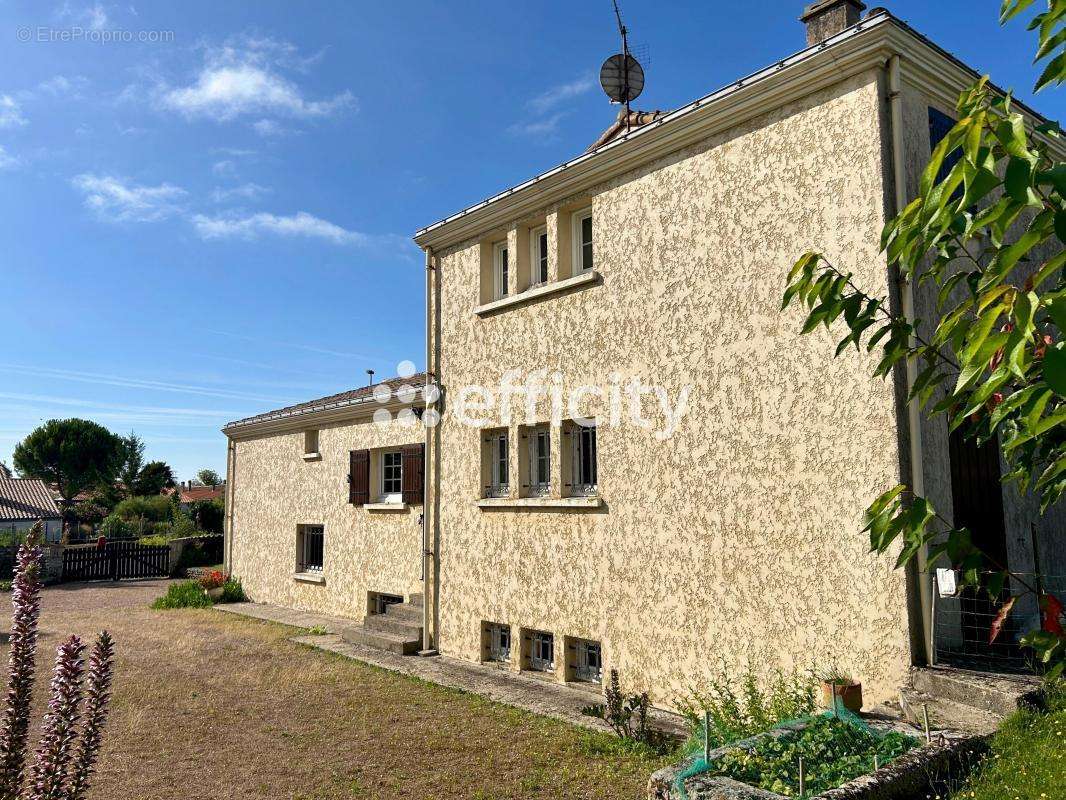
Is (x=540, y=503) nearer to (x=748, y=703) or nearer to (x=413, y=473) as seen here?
(x=748, y=703)

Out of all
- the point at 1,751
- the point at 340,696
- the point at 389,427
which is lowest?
the point at 340,696

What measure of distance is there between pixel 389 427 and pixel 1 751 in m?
10.5

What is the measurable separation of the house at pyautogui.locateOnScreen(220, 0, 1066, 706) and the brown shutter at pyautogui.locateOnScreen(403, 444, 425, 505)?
115 cm

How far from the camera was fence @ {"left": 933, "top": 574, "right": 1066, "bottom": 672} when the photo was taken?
19.4 ft

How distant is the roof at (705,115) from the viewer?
643 cm

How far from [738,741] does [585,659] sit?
3.94 metres

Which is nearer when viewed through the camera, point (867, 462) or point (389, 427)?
point (867, 462)

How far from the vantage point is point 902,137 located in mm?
6316

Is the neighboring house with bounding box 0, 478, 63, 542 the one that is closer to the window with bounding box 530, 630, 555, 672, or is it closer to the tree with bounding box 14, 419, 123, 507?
the tree with bounding box 14, 419, 123, 507

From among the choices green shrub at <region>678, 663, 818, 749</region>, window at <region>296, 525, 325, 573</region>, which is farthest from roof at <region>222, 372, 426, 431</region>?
green shrub at <region>678, 663, 818, 749</region>

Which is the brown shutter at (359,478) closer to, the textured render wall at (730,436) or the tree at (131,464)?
the textured render wall at (730,436)

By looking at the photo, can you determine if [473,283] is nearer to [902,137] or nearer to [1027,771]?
[902,137]

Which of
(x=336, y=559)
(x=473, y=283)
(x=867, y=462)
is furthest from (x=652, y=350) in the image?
(x=336, y=559)

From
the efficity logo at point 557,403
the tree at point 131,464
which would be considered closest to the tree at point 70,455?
the tree at point 131,464
